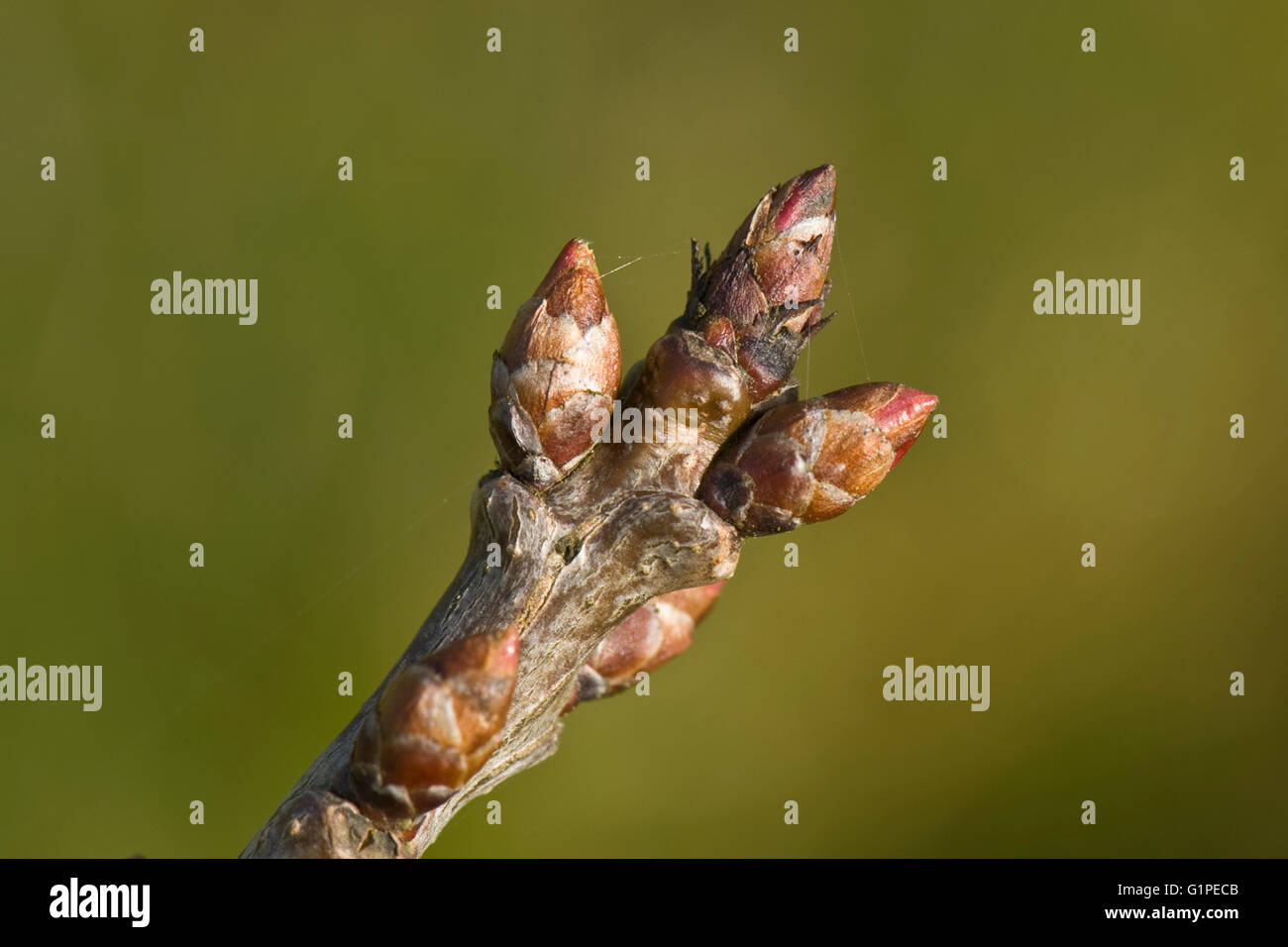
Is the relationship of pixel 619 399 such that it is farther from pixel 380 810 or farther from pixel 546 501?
pixel 380 810

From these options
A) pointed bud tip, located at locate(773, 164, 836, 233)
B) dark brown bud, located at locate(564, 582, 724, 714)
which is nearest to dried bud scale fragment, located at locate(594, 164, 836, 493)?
pointed bud tip, located at locate(773, 164, 836, 233)

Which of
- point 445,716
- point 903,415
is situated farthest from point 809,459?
point 445,716

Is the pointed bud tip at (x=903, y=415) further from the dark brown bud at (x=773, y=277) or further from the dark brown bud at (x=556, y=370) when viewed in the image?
the dark brown bud at (x=556, y=370)

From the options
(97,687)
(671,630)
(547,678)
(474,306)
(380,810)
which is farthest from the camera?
(474,306)

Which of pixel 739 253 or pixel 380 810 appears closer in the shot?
pixel 380 810

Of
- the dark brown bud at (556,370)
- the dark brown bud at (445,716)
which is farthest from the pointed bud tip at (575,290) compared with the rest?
the dark brown bud at (445,716)

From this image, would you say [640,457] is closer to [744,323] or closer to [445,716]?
[744,323]

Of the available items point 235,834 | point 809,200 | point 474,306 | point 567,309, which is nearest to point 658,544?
point 567,309
